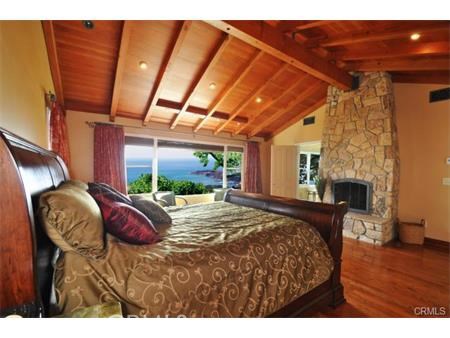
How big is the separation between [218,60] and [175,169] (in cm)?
293

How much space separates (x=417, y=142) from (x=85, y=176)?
21.2ft

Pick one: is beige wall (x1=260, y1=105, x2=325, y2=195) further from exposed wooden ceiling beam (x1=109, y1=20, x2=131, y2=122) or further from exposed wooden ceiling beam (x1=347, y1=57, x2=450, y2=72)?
exposed wooden ceiling beam (x1=109, y1=20, x2=131, y2=122)

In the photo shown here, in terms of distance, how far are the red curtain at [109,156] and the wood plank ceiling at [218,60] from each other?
36 centimetres

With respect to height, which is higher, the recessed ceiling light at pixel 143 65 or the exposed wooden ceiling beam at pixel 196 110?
the recessed ceiling light at pixel 143 65

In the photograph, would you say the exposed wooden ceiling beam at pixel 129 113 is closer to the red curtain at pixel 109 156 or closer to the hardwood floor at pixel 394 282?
the red curtain at pixel 109 156

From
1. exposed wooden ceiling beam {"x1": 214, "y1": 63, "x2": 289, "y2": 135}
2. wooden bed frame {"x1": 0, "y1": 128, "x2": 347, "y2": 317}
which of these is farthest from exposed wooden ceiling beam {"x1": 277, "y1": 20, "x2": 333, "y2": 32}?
wooden bed frame {"x1": 0, "y1": 128, "x2": 347, "y2": 317}

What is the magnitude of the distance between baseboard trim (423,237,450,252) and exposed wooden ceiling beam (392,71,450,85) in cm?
267

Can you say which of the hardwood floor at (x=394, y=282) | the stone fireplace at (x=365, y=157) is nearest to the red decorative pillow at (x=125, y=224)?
the hardwood floor at (x=394, y=282)

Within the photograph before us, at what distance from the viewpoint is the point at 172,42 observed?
3.03 metres

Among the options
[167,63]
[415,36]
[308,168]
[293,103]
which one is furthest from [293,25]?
[308,168]

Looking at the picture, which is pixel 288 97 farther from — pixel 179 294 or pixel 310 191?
pixel 179 294

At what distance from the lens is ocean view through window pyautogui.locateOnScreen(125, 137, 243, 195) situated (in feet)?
15.8

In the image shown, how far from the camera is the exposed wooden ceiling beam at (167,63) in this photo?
2676 mm
